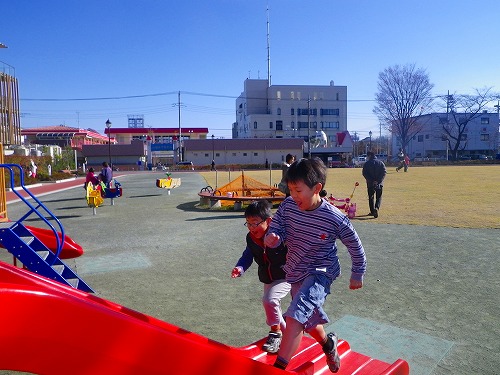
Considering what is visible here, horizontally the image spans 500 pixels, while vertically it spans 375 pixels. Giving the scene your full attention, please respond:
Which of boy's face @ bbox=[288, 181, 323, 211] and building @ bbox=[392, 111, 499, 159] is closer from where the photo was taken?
boy's face @ bbox=[288, 181, 323, 211]

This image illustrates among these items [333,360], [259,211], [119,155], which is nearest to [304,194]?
[259,211]

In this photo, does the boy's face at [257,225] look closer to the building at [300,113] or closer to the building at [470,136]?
the building at [300,113]

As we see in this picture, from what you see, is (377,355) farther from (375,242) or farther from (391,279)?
(375,242)

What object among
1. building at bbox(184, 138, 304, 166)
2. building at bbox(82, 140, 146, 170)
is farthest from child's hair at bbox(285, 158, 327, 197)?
building at bbox(184, 138, 304, 166)

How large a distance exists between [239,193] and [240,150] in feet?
165

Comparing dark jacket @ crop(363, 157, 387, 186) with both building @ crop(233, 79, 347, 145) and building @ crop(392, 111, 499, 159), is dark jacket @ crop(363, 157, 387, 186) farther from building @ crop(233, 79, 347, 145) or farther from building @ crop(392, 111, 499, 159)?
building @ crop(392, 111, 499, 159)

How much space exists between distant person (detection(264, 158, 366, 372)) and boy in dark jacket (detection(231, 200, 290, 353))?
1.18 feet

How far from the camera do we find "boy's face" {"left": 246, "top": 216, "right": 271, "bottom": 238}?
3344 millimetres

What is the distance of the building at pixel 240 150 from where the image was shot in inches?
2544

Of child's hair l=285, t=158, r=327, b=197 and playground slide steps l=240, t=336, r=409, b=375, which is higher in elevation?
child's hair l=285, t=158, r=327, b=197

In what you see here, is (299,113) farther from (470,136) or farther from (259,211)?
(259,211)

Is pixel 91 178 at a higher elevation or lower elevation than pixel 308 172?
lower

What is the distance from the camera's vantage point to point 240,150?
65.8m

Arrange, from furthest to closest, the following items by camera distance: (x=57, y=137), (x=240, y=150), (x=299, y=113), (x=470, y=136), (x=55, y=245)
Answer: (x=299, y=113)
(x=470, y=136)
(x=57, y=137)
(x=240, y=150)
(x=55, y=245)
